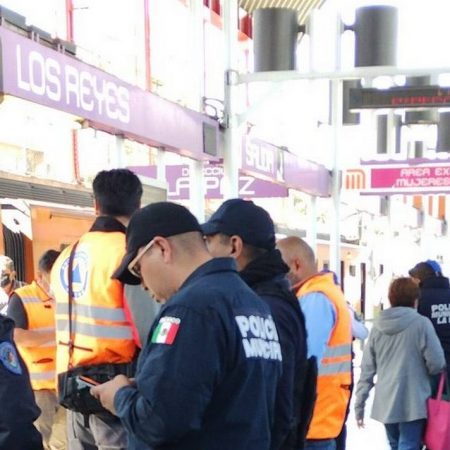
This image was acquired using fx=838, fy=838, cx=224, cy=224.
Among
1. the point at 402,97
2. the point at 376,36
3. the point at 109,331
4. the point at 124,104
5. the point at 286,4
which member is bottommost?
the point at 109,331

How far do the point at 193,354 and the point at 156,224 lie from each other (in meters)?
0.33

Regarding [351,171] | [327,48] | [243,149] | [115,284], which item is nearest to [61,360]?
[115,284]

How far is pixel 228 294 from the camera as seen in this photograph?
1.84 m

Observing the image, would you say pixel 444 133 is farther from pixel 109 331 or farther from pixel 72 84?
pixel 109 331

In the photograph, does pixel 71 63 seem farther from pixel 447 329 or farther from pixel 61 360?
pixel 447 329

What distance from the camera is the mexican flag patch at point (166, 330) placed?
5.72ft

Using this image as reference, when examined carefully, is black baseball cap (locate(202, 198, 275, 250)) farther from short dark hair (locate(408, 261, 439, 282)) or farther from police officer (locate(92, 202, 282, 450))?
short dark hair (locate(408, 261, 439, 282))

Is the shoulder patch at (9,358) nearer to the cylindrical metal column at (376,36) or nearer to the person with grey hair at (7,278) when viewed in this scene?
the person with grey hair at (7,278)

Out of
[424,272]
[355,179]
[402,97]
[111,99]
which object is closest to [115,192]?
[111,99]

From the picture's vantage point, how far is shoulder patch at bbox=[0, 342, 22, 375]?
2156mm

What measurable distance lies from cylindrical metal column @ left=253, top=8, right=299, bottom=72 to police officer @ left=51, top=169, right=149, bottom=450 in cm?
436

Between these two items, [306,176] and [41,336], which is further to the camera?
[306,176]

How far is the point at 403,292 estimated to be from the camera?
194 inches

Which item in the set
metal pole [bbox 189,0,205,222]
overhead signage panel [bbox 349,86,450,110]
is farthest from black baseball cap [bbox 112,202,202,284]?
overhead signage panel [bbox 349,86,450,110]
